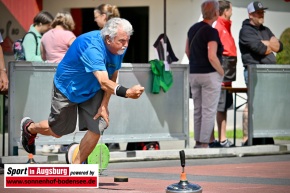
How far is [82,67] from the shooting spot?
1047 centimetres

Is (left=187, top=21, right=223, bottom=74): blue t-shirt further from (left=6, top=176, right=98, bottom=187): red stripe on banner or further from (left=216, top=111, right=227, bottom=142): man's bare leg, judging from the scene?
(left=6, top=176, right=98, bottom=187): red stripe on banner

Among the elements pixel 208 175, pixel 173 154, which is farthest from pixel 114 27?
pixel 173 154

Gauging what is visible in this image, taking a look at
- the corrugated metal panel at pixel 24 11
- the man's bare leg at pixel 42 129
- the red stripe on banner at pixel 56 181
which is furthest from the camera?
the corrugated metal panel at pixel 24 11

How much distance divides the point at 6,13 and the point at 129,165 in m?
9.04

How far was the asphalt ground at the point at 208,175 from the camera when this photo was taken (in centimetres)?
1040

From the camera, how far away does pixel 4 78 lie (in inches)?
513

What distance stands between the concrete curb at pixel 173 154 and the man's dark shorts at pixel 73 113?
3.13 m

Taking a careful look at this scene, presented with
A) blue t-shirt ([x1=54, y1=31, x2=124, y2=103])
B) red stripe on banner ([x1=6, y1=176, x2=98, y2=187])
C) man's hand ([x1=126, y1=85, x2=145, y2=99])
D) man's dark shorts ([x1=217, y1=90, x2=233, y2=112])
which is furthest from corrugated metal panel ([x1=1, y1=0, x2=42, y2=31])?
red stripe on banner ([x1=6, y1=176, x2=98, y2=187])

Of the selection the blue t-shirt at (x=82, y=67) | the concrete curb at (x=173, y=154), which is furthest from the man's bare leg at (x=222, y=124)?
the blue t-shirt at (x=82, y=67)

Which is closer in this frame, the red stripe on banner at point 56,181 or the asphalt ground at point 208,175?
the red stripe on banner at point 56,181

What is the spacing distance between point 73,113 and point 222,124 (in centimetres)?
575

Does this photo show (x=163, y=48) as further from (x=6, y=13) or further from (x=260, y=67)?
(x=6, y=13)

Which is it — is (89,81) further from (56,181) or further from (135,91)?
(56,181)

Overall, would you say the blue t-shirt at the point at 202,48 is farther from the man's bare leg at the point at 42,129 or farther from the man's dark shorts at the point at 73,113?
the man's dark shorts at the point at 73,113
